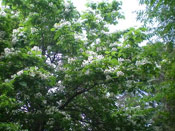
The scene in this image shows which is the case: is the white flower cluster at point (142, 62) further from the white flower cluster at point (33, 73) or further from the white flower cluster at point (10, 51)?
the white flower cluster at point (10, 51)

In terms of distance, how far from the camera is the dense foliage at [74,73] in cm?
510

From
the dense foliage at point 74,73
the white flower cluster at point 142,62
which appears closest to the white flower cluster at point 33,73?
the dense foliage at point 74,73

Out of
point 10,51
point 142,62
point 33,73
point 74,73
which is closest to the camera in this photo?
point 33,73

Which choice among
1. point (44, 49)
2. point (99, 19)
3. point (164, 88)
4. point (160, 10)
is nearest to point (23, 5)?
point (44, 49)

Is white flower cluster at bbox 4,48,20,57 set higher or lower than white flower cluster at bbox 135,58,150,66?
lower

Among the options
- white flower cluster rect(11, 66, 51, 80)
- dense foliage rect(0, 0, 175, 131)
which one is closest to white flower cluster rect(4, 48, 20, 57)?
dense foliage rect(0, 0, 175, 131)

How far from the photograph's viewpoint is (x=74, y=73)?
6109 mm

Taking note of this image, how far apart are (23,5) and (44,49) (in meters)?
1.59

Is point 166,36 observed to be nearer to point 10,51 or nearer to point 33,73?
point 33,73

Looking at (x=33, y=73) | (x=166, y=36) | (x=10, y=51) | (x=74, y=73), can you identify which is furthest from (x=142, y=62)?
(x=10, y=51)

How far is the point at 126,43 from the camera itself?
5289 mm

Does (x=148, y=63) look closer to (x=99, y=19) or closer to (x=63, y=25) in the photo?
(x=63, y=25)

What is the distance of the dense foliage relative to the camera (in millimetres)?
5098

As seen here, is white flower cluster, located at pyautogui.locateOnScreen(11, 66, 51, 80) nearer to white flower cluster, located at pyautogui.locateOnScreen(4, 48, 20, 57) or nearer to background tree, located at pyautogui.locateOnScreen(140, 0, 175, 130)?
white flower cluster, located at pyautogui.locateOnScreen(4, 48, 20, 57)
